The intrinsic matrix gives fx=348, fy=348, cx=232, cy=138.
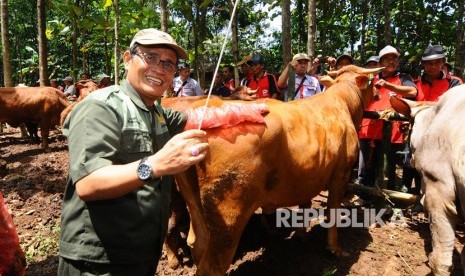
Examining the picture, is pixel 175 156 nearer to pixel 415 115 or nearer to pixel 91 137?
pixel 91 137

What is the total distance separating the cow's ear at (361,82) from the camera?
203 inches

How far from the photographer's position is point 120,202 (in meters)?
1.97

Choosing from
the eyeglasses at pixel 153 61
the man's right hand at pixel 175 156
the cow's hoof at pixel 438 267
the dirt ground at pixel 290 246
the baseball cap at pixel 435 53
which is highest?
the baseball cap at pixel 435 53

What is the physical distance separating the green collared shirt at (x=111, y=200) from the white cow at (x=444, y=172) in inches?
103

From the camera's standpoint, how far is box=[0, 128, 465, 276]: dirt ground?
4297 millimetres

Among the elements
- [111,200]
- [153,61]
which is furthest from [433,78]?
[111,200]

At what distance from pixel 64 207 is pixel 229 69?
9769 millimetres

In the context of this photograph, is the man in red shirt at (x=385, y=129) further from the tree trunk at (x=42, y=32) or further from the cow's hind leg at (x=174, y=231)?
the tree trunk at (x=42, y=32)

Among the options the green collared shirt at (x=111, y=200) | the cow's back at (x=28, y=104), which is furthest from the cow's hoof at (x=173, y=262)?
the cow's back at (x=28, y=104)

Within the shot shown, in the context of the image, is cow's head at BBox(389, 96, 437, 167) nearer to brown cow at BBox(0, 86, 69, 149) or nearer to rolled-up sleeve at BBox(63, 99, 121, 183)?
rolled-up sleeve at BBox(63, 99, 121, 183)

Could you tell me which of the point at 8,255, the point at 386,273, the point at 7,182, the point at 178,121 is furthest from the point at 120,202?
the point at 7,182

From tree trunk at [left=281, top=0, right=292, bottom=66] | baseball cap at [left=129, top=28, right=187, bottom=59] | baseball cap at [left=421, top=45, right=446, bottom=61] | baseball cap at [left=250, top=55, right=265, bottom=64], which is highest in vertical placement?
tree trunk at [left=281, top=0, right=292, bottom=66]

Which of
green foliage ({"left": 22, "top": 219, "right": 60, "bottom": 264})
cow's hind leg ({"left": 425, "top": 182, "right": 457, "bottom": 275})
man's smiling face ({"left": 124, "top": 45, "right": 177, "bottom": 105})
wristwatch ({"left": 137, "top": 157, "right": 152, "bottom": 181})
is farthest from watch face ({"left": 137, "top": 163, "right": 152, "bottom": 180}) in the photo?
green foliage ({"left": 22, "top": 219, "right": 60, "bottom": 264})

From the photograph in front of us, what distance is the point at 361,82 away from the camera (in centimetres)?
518
